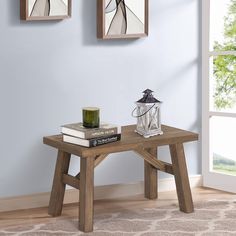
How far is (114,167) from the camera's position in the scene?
439 centimetres

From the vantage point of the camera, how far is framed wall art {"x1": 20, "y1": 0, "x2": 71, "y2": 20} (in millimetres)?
3904

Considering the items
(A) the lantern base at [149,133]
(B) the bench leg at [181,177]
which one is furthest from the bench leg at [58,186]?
(B) the bench leg at [181,177]

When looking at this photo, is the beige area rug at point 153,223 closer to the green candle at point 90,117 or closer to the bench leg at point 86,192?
the bench leg at point 86,192

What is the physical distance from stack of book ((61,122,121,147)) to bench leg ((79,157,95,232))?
0.10 meters

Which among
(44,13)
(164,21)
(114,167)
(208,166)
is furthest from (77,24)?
(208,166)

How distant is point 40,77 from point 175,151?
2.98 ft

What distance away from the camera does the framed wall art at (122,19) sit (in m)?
4.14

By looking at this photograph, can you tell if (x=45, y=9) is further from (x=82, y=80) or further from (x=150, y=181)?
(x=150, y=181)

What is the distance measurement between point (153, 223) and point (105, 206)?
475 millimetres

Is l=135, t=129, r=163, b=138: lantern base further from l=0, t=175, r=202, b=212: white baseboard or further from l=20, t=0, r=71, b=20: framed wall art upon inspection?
l=20, t=0, r=71, b=20: framed wall art

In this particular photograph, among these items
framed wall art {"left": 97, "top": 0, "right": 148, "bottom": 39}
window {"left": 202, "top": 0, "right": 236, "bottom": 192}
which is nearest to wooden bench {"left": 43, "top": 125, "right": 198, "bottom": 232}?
window {"left": 202, "top": 0, "right": 236, "bottom": 192}

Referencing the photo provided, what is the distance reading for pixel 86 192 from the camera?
12.0ft

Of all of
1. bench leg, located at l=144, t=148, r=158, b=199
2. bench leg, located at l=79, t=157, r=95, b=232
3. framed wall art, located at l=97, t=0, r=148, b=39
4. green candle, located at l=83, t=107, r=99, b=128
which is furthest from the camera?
bench leg, located at l=144, t=148, r=158, b=199

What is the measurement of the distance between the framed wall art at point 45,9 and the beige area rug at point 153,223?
46.0 inches
